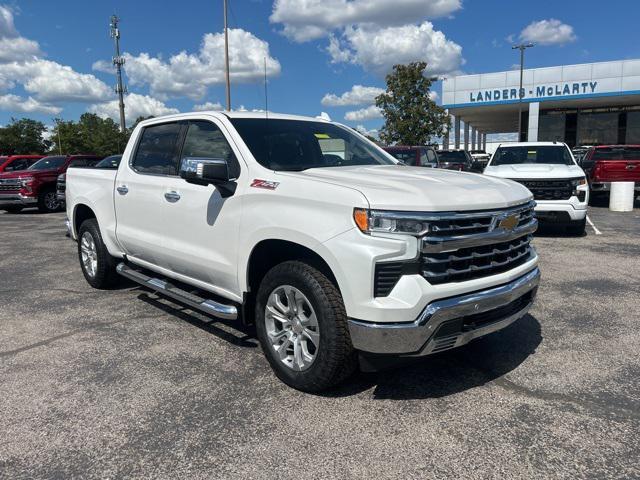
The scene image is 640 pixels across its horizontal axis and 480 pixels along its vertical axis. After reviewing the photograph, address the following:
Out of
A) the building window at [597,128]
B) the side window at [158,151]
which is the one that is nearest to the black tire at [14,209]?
the side window at [158,151]

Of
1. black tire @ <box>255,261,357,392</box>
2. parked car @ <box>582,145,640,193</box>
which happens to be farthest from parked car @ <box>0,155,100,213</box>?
parked car @ <box>582,145,640,193</box>

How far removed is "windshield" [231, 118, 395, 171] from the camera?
415cm

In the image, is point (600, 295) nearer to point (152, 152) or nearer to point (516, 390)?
point (516, 390)

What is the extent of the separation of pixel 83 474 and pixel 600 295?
5391 millimetres

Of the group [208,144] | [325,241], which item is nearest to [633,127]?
[208,144]

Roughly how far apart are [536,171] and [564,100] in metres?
33.8

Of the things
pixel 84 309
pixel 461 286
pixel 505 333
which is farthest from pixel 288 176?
pixel 84 309

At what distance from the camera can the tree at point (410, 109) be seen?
36000mm

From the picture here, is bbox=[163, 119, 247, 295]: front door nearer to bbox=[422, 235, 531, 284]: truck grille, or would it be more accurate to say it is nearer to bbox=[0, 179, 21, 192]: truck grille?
bbox=[422, 235, 531, 284]: truck grille

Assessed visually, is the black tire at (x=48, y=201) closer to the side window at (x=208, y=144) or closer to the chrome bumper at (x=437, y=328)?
the side window at (x=208, y=144)

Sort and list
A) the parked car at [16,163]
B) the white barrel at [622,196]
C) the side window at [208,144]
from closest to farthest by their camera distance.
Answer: the side window at [208,144] → the white barrel at [622,196] → the parked car at [16,163]

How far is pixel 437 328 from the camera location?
3.06m

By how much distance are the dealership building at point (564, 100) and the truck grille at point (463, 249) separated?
37574 millimetres

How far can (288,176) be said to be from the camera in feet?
11.9
